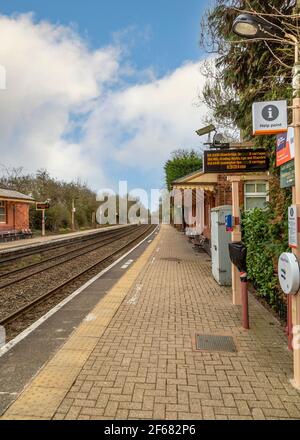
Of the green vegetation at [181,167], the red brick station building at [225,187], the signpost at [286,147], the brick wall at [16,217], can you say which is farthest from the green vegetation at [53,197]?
the signpost at [286,147]

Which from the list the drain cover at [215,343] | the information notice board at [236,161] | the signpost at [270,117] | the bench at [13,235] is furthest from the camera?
the bench at [13,235]

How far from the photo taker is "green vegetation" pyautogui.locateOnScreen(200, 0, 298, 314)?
538 centimetres

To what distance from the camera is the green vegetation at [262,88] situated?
5.38 meters

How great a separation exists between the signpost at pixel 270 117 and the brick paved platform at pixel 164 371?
104 inches

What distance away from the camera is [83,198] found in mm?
54312

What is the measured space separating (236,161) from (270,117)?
2.70 meters

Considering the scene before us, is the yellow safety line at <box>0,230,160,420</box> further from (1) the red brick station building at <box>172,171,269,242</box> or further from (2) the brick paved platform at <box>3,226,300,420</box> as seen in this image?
(1) the red brick station building at <box>172,171,269,242</box>

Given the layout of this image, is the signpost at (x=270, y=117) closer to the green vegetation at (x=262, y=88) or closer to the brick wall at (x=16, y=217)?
the green vegetation at (x=262, y=88)

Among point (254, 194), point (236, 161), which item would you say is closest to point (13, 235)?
point (254, 194)

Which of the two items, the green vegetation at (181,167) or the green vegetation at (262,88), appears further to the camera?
the green vegetation at (181,167)

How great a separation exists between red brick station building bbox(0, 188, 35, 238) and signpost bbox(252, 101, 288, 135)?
2455 centimetres

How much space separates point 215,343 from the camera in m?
4.68

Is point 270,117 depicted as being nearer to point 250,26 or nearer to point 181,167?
point 250,26
